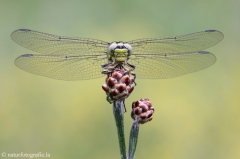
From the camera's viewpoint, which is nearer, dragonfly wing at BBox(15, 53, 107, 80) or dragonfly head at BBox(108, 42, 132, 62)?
dragonfly head at BBox(108, 42, 132, 62)

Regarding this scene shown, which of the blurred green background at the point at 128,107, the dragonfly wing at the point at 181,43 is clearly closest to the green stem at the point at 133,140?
the dragonfly wing at the point at 181,43

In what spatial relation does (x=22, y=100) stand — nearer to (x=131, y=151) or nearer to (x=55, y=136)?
(x=55, y=136)

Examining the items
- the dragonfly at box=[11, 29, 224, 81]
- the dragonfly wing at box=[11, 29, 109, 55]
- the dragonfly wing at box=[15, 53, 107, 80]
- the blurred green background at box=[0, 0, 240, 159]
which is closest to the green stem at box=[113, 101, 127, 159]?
the dragonfly at box=[11, 29, 224, 81]

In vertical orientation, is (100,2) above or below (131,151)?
above

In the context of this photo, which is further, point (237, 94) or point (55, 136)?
point (237, 94)

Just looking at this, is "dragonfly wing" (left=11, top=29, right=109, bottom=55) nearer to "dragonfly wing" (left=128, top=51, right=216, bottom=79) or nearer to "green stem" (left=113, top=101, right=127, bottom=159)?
"dragonfly wing" (left=128, top=51, right=216, bottom=79)

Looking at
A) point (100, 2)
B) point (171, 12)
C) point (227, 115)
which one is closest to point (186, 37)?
point (227, 115)

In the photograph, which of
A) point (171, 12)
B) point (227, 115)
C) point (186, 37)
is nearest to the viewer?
point (186, 37)
